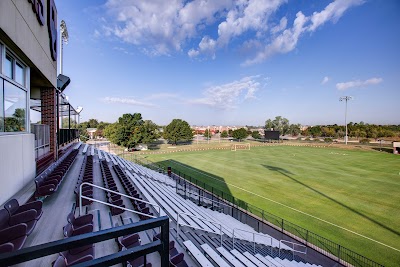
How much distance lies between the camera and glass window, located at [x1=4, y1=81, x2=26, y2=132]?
6.18 metres

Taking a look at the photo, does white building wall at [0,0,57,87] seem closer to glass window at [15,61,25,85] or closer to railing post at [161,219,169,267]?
glass window at [15,61,25,85]

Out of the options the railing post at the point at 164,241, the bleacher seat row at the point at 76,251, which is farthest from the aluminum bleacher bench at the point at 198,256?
the railing post at the point at 164,241

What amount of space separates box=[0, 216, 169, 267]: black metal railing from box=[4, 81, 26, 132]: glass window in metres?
6.86

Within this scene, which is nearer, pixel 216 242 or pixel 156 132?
pixel 216 242

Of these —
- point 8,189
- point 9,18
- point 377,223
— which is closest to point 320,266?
point 377,223

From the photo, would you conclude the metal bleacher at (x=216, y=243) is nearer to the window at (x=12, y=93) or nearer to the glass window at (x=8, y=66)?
the window at (x=12, y=93)

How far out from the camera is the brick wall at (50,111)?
12.1 metres

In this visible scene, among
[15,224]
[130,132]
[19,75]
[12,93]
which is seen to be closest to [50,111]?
[19,75]

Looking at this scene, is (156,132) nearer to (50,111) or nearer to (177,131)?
(177,131)

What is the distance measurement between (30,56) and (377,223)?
20.9 m

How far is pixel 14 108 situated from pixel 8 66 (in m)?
1.31

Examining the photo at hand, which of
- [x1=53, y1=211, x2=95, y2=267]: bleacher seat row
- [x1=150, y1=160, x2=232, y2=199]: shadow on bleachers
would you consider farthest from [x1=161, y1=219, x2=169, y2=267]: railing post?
[x1=150, y1=160, x2=232, y2=199]: shadow on bleachers

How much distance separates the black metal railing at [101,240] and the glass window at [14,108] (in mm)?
6861

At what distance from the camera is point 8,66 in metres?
6.40
